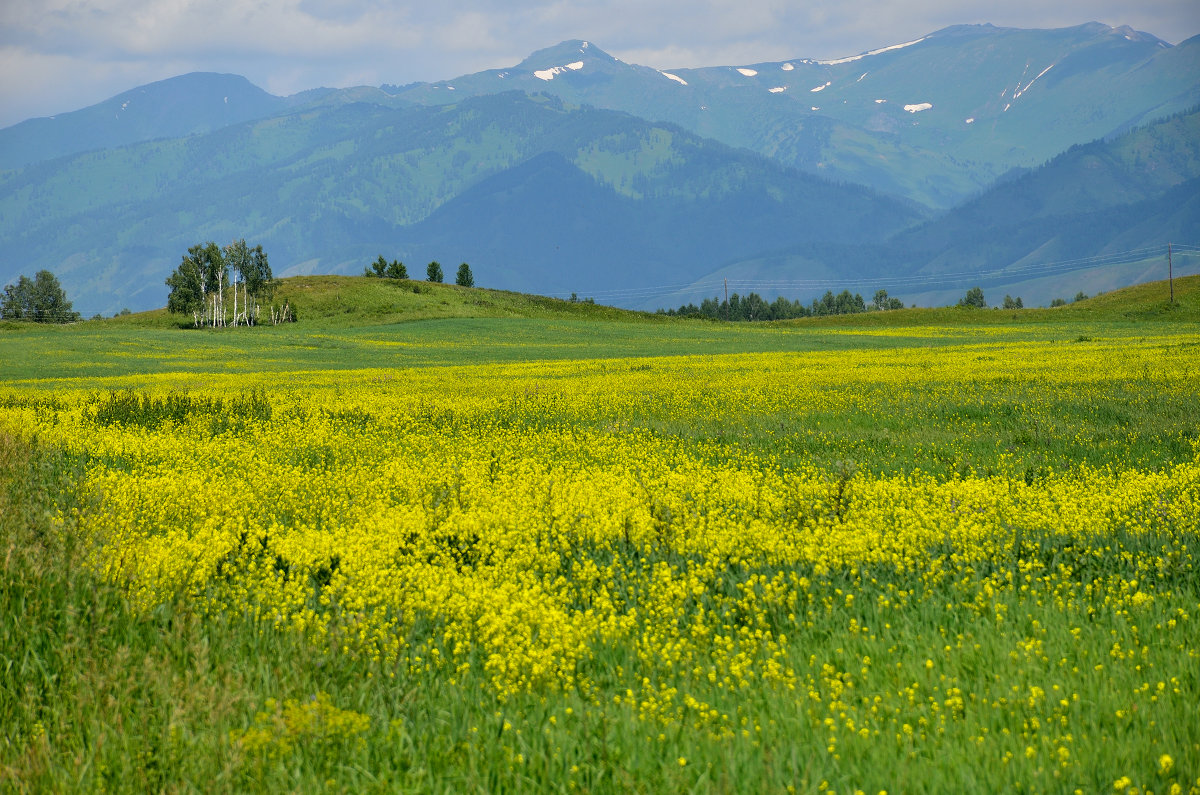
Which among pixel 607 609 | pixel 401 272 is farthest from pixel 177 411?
pixel 401 272

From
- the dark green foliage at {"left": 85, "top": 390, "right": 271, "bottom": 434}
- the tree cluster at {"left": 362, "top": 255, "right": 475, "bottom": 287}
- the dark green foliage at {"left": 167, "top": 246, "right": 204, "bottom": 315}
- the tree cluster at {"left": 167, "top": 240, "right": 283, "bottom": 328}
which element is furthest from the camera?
the tree cluster at {"left": 362, "top": 255, "right": 475, "bottom": 287}

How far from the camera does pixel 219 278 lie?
375ft

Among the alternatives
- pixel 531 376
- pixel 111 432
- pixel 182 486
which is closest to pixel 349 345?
pixel 531 376

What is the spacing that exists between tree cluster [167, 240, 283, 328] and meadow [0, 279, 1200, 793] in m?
106

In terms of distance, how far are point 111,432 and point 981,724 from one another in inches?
674

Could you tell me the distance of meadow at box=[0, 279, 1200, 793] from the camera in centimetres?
496

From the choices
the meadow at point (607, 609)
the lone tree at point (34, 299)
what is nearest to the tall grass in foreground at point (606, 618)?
the meadow at point (607, 609)

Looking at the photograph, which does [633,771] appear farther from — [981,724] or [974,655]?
[974,655]

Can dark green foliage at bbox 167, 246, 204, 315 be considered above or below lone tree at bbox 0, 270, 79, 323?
below

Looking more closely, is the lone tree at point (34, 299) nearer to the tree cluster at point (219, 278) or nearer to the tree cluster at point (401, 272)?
the tree cluster at point (401, 272)

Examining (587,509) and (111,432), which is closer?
(587,509)

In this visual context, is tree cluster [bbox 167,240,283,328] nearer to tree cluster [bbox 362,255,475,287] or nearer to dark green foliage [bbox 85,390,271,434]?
tree cluster [bbox 362,255,475,287]

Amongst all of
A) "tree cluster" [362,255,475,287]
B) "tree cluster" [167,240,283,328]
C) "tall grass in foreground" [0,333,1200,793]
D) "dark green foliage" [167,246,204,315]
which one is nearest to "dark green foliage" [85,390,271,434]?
"tall grass in foreground" [0,333,1200,793]

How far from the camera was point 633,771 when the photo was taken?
489 cm
